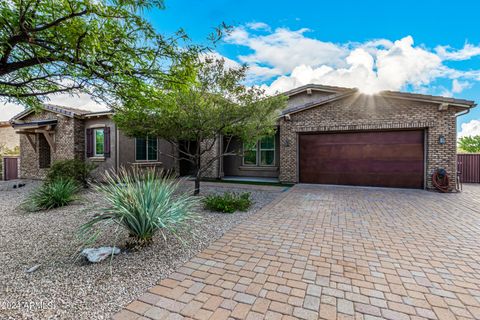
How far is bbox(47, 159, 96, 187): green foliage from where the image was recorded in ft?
29.4

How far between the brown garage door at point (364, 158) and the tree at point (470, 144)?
14494 mm

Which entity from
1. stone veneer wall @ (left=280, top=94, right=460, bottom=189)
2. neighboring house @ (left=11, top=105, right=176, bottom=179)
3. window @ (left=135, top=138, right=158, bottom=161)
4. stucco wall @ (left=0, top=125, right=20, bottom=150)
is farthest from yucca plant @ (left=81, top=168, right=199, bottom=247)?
stucco wall @ (left=0, top=125, right=20, bottom=150)

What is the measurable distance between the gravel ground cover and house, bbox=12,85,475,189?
4004 millimetres

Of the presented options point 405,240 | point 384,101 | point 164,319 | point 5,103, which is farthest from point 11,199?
point 384,101

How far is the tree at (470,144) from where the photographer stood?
18266 mm

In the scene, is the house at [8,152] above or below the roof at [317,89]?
below

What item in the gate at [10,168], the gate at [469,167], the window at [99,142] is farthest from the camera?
the gate at [10,168]

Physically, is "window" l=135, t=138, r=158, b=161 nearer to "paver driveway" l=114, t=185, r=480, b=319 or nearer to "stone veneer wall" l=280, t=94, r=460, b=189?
"stone veneer wall" l=280, t=94, r=460, b=189

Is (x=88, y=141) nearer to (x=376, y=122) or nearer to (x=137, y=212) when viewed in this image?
(x=137, y=212)

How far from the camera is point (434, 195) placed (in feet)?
26.3

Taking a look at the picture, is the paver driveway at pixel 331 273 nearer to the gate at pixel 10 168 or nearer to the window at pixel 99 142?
the window at pixel 99 142

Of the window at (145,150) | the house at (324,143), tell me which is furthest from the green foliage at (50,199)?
the window at (145,150)

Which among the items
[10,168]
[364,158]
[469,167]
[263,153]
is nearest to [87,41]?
[364,158]

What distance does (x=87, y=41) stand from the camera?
2.20m
